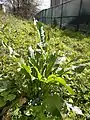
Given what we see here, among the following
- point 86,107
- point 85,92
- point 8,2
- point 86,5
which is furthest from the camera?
point 8,2

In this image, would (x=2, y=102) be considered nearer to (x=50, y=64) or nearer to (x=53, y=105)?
(x=53, y=105)

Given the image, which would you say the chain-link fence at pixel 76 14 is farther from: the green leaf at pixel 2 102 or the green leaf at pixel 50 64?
the green leaf at pixel 2 102

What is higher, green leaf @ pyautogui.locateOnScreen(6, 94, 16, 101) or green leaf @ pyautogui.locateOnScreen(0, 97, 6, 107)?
green leaf @ pyautogui.locateOnScreen(6, 94, 16, 101)

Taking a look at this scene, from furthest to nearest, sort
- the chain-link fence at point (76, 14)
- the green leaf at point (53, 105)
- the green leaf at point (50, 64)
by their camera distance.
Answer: the chain-link fence at point (76, 14)
the green leaf at point (50, 64)
the green leaf at point (53, 105)

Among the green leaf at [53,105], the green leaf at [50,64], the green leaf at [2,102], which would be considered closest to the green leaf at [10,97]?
the green leaf at [2,102]

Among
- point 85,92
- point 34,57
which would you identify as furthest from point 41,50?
point 85,92

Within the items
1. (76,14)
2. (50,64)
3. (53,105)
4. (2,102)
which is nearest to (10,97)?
(2,102)

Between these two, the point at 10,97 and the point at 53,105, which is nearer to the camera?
the point at 53,105

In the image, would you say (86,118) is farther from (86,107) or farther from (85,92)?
(85,92)

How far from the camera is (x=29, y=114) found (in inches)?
85.4

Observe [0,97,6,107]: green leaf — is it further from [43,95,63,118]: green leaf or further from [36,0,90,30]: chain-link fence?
[36,0,90,30]: chain-link fence

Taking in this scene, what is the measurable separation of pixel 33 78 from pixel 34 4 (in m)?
17.1

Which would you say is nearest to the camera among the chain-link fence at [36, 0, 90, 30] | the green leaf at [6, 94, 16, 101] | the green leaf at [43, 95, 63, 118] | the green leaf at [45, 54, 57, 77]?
the green leaf at [43, 95, 63, 118]

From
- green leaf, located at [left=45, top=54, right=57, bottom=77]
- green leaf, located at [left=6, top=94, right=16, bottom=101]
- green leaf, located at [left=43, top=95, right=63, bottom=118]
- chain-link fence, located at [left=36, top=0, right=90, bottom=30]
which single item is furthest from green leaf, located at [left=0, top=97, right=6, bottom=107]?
chain-link fence, located at [left=36, top=0, right=90, bottom=30]
